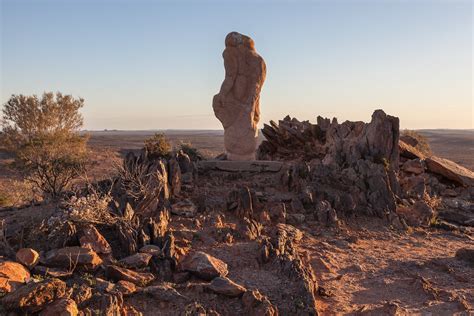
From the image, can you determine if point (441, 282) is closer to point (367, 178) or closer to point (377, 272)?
point (377, 272)

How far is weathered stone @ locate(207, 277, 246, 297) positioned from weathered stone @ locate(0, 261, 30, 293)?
6.99 feet

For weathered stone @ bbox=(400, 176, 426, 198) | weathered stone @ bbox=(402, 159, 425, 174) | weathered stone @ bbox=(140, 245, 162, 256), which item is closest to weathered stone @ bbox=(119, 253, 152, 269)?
weathered stone @ bbox=(140, 245, 162, 256)

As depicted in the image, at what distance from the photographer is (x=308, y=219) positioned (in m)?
9.16

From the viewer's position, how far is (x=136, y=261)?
18.2 feet

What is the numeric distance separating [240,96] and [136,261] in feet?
25.0

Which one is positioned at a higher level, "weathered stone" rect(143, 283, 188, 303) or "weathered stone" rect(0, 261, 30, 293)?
"weathered stone" rect(0, 261, 30, 293)

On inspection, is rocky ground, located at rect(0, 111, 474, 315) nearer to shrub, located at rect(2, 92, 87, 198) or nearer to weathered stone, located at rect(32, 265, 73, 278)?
weathered stone, located at rect(32, 265, 73, 278)

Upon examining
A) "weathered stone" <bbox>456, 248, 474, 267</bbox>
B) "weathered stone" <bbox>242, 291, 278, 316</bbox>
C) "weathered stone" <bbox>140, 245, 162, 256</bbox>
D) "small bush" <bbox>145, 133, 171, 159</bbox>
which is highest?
"small bush" <bbox>145, 133, 171, 159</bbox>

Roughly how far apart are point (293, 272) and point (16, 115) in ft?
64.3

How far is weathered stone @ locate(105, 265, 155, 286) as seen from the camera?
5137mm

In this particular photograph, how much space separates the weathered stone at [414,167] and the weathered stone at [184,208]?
845cm

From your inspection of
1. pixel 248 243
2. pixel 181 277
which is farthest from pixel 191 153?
pixel 181 277

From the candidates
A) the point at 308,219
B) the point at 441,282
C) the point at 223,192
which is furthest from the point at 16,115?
the point at 441,282

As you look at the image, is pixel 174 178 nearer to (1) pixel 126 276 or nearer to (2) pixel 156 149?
(2) pixel 156 149
